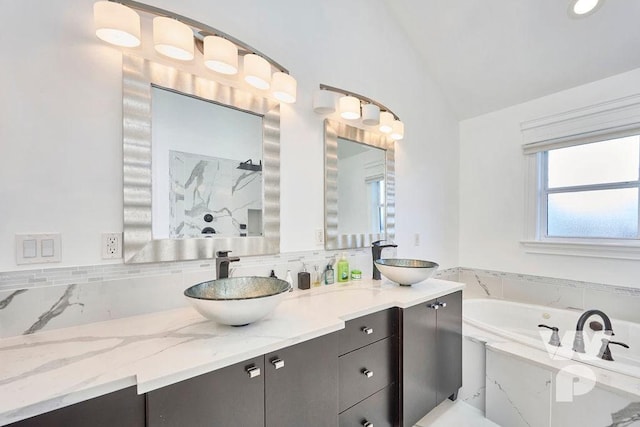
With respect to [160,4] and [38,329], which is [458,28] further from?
[38,329]

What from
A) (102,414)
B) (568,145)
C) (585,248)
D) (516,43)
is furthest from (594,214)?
(102,414)

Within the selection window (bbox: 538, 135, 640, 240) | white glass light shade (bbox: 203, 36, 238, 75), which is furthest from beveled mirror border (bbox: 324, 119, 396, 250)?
window (bbox: 538, 135, 640, 240)

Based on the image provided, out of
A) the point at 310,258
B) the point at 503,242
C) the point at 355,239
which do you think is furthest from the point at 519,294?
the point at 310,258

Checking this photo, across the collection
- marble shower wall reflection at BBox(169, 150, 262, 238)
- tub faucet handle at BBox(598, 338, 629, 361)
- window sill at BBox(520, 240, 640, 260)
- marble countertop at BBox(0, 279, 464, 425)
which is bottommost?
tub faucet handle at BBox(598, 338, 629, 361)

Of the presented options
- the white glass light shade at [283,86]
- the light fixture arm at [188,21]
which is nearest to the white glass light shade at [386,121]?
the white glass light shade at [283,86]

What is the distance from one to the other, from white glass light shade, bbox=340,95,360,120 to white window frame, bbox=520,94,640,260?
1.79m

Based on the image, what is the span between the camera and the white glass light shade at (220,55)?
129 cm

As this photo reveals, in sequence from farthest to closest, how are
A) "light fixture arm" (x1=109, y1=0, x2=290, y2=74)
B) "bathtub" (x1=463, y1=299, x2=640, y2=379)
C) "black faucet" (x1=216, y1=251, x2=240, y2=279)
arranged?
"bathtub" (x1=463, y1=299, x2=640, y2=379) → "black faucet" (x1=216, y1=251, x2=240, y2=279) → "light fixture arm" (x1=109, y1=0, x2=290, y2=74)

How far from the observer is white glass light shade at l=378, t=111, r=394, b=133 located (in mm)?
2127

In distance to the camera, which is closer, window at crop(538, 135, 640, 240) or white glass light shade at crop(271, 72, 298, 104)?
white glass light shade at crop(271, 72, 298, 104)

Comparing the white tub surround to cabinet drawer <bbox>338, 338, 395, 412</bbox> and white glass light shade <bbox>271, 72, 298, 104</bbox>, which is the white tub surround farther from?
white glass light shade <bbox>271, 72, 298, 104</bbox>

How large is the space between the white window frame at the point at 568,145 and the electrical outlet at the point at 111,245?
309cm

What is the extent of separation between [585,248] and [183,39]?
10.2 ft

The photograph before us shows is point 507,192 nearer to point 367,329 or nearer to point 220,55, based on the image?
point 367,329
